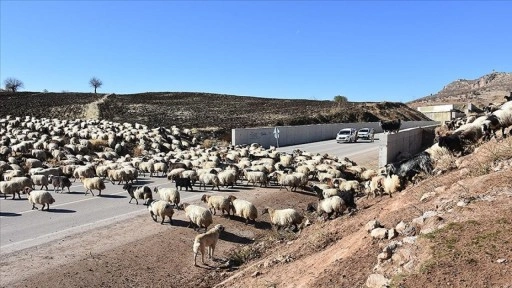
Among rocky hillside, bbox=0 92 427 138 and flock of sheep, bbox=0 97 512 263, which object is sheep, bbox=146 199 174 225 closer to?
flock of sheep, bbox=0 97 512 263

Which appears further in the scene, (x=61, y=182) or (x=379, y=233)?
(x=61, y=182)

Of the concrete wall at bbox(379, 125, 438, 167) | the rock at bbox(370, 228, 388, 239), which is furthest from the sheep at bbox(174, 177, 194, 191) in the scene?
the rock at bbox(370, 228, 388, 239)

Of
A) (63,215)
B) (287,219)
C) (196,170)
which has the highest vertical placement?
(196,170)

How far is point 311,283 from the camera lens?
22.3ft

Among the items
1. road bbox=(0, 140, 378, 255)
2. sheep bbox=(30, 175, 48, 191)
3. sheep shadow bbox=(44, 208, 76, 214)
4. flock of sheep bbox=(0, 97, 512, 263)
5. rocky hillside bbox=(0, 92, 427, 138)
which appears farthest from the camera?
rocky hillside bbox=(0, 92, 427, 138)

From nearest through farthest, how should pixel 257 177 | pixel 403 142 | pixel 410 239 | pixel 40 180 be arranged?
pixel 410 239
pixel 40 180
pixel 257 177
pixel 403 142

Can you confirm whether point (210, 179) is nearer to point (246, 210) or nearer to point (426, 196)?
point (246, 210)

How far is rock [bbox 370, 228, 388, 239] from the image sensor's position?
7.38m

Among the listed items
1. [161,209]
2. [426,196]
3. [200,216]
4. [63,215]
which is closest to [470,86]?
[161,209]

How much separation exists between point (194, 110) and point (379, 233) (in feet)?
193

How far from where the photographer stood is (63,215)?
15.9m

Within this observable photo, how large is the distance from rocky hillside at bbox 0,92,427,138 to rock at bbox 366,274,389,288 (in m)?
41.6

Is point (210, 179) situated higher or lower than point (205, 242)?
higher

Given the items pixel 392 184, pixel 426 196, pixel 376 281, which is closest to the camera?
pixel 376 281
